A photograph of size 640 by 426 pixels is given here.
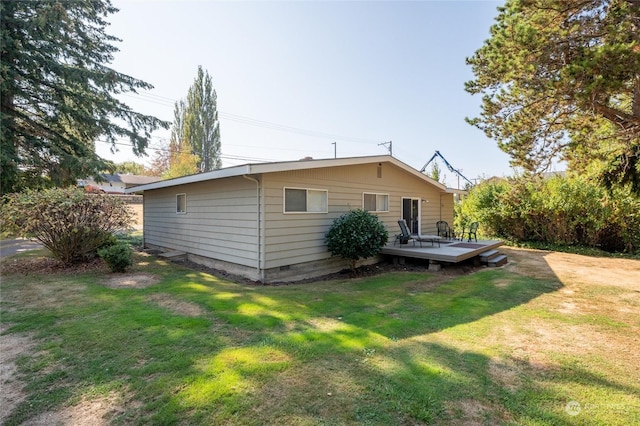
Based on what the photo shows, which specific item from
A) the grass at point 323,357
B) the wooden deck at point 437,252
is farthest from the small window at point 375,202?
the grass at point 323,357

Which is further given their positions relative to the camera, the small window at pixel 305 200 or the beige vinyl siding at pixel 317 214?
the small window at pixel 305 200

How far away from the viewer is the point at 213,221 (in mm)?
8227

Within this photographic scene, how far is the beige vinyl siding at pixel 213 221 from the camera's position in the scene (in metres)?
7.06

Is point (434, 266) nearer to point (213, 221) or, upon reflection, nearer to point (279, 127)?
point (213, 221)

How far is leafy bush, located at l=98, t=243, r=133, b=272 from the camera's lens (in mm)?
7164

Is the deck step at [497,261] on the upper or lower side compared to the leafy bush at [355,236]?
lower

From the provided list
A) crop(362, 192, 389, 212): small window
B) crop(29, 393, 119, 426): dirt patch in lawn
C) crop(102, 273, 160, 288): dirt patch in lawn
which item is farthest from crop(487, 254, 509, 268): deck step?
crop(29, 393, 119, 426): dirt patch in lawn

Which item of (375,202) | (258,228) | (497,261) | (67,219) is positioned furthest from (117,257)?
(497,261)

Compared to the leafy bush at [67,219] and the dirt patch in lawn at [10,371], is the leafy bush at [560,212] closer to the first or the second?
the dirt patch in lawn at [10,371]

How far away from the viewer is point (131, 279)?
6.74m

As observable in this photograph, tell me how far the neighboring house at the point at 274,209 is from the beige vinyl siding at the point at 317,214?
2 centimetres

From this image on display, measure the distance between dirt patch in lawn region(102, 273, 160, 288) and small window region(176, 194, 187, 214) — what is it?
285 cm

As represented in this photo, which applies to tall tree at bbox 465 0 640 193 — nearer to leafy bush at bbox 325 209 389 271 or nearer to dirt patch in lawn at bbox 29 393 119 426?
leafy bush at bbox 325 209 389 271
